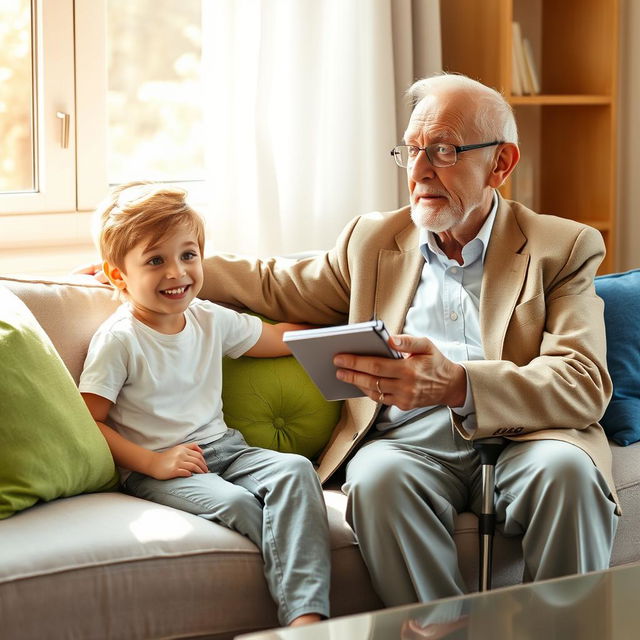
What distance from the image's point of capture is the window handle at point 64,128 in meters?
2.94

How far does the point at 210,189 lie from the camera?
3.05 meters

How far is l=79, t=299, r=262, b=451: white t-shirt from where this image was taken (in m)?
2.07

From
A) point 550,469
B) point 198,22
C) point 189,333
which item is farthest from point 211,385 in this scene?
point 198,22

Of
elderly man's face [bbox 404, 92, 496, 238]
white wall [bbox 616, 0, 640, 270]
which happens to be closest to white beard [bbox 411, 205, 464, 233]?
elderly man's face [bbox 404, 92, 496, 238]

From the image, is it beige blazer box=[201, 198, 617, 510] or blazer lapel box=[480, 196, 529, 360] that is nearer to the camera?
beige blazer box=[201, 198, 617, 510]

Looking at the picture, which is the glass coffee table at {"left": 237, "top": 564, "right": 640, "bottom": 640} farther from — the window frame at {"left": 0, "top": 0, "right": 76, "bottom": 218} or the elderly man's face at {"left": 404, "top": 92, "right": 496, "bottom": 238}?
the window frame at {"left": 0, "top": 0, "right": 76, "bottom": 218}

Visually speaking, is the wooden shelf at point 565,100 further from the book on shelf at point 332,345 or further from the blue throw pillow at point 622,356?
the book on shelf at point 332,345

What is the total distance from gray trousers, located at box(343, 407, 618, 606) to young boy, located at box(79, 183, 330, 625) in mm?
103

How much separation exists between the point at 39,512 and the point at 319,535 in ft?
1.72

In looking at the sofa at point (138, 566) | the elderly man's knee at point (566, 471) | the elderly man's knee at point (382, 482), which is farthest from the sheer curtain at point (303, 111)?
the elderly man's knee at point (566, 471)

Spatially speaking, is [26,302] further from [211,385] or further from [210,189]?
[210,189]

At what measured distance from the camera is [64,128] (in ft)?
9.66

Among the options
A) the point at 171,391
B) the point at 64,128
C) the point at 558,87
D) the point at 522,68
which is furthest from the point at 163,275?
the point at 558,87

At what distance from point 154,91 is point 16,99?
45cm
